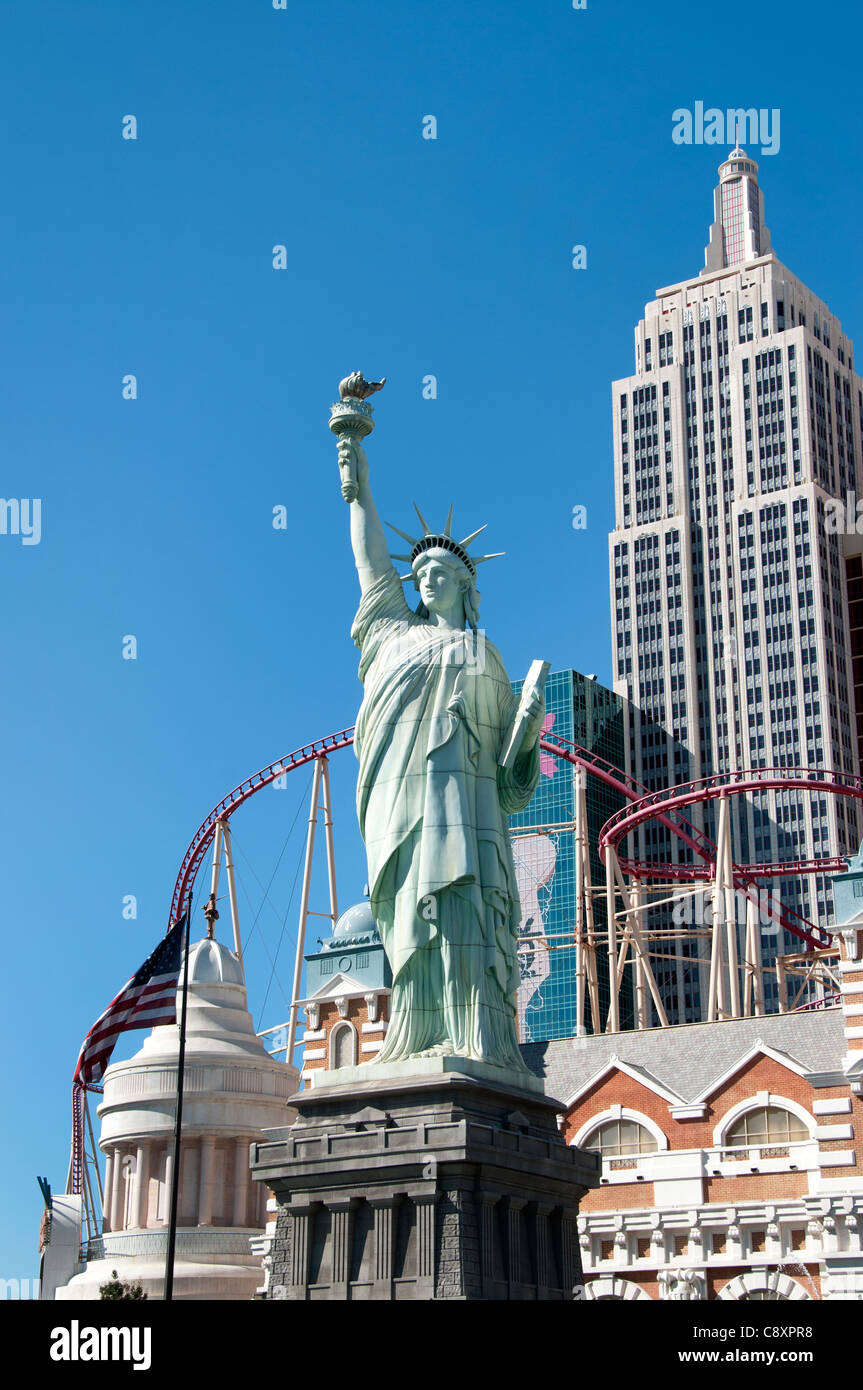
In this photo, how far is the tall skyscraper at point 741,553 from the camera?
95.4 m

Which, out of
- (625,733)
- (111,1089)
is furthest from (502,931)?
(625,733)

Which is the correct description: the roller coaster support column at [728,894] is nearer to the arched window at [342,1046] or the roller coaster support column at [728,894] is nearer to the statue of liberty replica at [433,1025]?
the arched window at [342,1046]

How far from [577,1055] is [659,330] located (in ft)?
265

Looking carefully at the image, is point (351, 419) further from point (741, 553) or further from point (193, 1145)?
point (741, 553)

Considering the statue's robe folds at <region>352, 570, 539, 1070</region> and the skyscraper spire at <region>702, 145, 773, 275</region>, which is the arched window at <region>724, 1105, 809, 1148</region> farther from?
the skyscraper spire at <region>702, 145, 773, 275</region>

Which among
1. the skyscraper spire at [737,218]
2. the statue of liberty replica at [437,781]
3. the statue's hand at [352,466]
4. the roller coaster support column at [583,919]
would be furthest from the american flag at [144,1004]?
the skyscraper spire at [737,218]

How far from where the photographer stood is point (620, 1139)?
1363 inches

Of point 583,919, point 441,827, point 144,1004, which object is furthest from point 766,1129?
point 583,919

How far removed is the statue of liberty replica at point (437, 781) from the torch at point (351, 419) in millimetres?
26

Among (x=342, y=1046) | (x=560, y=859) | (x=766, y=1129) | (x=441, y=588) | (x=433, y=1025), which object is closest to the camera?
(x=433, y=1025)

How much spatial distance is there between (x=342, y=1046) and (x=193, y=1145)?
4.67 metres

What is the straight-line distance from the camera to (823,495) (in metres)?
99.7

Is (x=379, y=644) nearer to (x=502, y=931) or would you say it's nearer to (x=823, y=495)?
(x=502, y=931)

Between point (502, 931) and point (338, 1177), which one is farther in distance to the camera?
point (502, 931)
